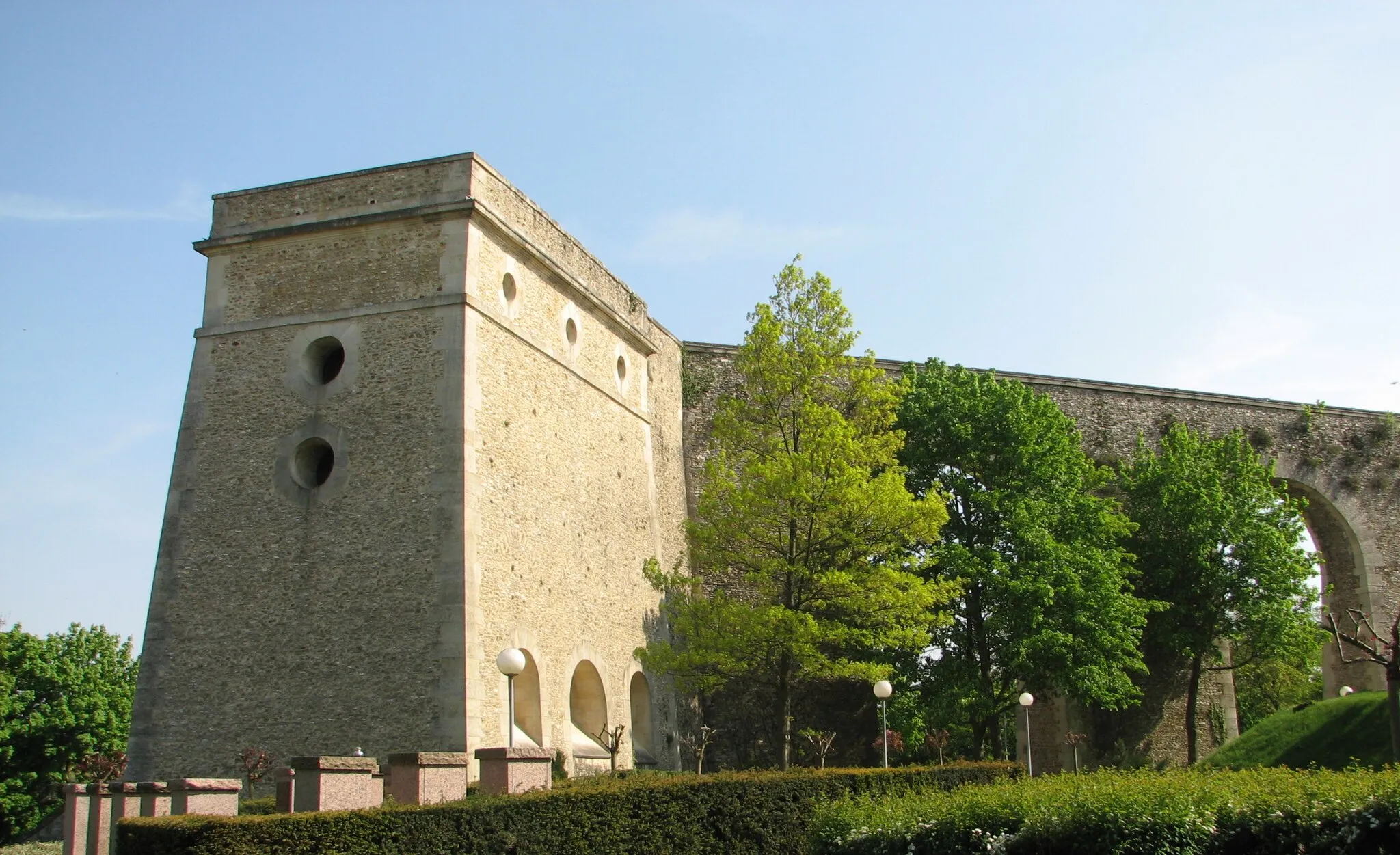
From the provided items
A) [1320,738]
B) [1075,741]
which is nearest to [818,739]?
[1075,741]

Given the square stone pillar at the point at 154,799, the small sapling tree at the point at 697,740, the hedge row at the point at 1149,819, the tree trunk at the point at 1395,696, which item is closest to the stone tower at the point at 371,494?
the square stone pillar at the point at 154,799

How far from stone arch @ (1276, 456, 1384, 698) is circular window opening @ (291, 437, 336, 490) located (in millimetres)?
25869

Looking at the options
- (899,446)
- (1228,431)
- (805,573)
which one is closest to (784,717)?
(805,573)

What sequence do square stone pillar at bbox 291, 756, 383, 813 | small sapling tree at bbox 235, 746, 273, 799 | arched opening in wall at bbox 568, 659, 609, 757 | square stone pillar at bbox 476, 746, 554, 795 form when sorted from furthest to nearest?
arched opening in wall at bbox 568, 659, 609, 757, small sapling tree at bbox 235, 746, 273, 799, square stone pillar at bbox 476, 746, 554, 795, square stone pillar at bbox 291, 756, 383, 813

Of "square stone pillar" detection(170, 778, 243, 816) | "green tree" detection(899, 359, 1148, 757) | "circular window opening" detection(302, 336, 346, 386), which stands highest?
"circular window opening" detection(302, 336, 346, 386)

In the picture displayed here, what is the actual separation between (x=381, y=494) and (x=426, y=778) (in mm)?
6603

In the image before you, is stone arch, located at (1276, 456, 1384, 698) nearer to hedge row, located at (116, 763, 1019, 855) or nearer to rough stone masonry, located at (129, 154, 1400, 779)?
hedge row, located at (116, 763, 1019, 855)

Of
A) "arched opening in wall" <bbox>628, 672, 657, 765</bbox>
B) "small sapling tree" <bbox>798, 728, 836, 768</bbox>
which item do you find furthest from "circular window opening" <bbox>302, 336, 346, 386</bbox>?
"small sapling tree" <bbox>798, 728, 836, 768</bbox>

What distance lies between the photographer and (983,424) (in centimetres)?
2700

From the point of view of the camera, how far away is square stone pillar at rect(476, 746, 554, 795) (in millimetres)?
14141

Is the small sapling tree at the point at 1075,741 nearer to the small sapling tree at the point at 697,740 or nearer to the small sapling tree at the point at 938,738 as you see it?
the small sapling tree at the point at 938,738

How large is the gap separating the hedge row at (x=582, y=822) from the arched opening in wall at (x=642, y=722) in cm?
632

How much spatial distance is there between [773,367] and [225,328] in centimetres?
943

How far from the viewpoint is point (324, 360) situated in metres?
20.5
